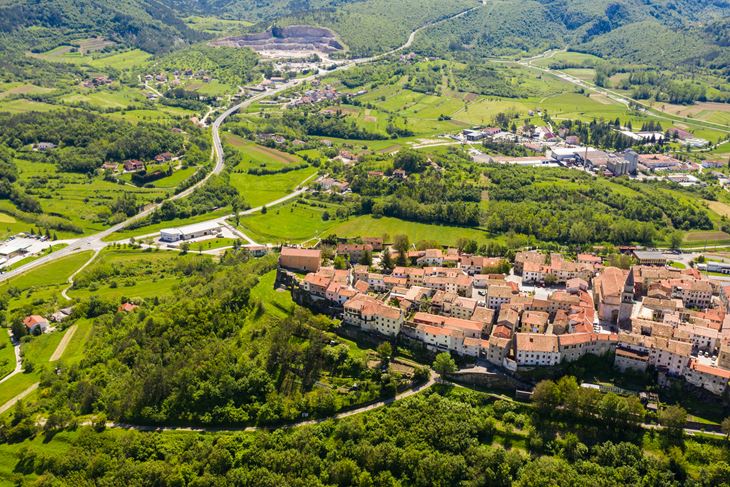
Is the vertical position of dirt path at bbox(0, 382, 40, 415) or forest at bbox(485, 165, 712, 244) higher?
forest at bbox(485, 165, 712, 244)

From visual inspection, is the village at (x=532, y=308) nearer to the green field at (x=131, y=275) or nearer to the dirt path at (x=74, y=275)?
the green field at (x=131, y=275)

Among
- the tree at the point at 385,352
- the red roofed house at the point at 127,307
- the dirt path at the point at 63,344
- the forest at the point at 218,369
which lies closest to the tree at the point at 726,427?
the forest at the point at 218,369

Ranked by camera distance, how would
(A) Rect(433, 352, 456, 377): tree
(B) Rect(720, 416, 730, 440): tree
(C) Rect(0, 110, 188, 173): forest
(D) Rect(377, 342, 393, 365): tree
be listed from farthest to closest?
(C) Rect(0, 110, 188, 173): forest, (D) Rect(377, 342, 393, 365): tree, (A) Rect(433, 352, 456, 377): tree, (B) Rect(720, 416, 730, 440): tree

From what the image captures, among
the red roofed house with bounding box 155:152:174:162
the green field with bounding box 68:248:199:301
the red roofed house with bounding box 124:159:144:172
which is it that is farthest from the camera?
the red roofed house with bounding box 155:152:174:162

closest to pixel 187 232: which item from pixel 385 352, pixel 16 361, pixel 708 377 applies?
pixel 16 361

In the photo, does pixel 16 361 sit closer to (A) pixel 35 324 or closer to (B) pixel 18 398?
(A) pixel 35 324

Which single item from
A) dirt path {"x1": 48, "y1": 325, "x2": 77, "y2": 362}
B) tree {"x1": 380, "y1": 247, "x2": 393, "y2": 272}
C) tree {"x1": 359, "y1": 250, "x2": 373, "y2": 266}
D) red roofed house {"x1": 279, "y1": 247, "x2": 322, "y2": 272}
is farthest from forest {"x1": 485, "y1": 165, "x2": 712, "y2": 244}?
dirt path {"x1": 48, "y1": 325, "x2": 77, "y2": 362}

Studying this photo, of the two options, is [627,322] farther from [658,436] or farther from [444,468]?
[444,468]

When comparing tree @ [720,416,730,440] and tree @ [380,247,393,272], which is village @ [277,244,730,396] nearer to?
tree @ [380,247,393,272]
